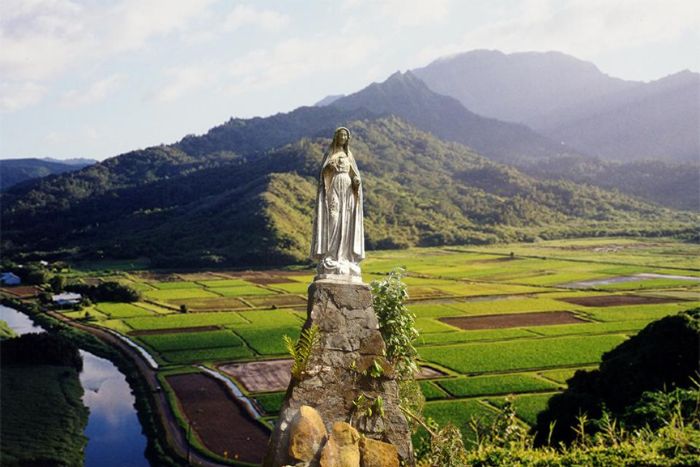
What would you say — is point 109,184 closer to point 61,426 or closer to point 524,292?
point 524,292

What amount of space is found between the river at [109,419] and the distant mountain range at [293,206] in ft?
162

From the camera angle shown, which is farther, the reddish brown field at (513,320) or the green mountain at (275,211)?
the green mountain at (275,211)

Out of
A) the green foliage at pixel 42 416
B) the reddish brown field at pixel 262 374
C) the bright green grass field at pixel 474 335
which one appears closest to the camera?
the green foliage at pixel 42 416

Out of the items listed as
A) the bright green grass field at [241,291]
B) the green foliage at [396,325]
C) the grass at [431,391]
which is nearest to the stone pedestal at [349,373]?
the green foliage at [396,325]

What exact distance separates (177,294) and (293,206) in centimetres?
5110

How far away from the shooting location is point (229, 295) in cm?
5981

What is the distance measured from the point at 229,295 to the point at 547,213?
3964 inches

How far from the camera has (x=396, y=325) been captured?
9.46m

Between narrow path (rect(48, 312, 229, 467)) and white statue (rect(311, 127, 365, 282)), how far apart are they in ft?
54.2

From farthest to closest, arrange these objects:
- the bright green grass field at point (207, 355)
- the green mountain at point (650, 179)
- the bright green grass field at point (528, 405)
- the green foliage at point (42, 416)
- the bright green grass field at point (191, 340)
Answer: the green mountain at point (650, 179) → the bright green grass field at point (191, 340) → the bright green grass field at point (207, 355) → the bright green grass field at point (528, 405) → the green foliage at point (42, 416)

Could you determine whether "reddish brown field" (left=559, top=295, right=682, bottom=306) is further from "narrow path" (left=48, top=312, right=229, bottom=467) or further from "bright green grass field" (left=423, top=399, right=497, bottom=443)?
"narrow path" (left=48, top=312, right=229, bottom=467)

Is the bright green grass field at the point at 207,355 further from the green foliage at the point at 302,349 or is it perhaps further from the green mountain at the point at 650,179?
the green mountain at the point at 650,179

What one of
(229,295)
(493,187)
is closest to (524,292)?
(229,295)

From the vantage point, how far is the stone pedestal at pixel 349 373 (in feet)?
26.1
